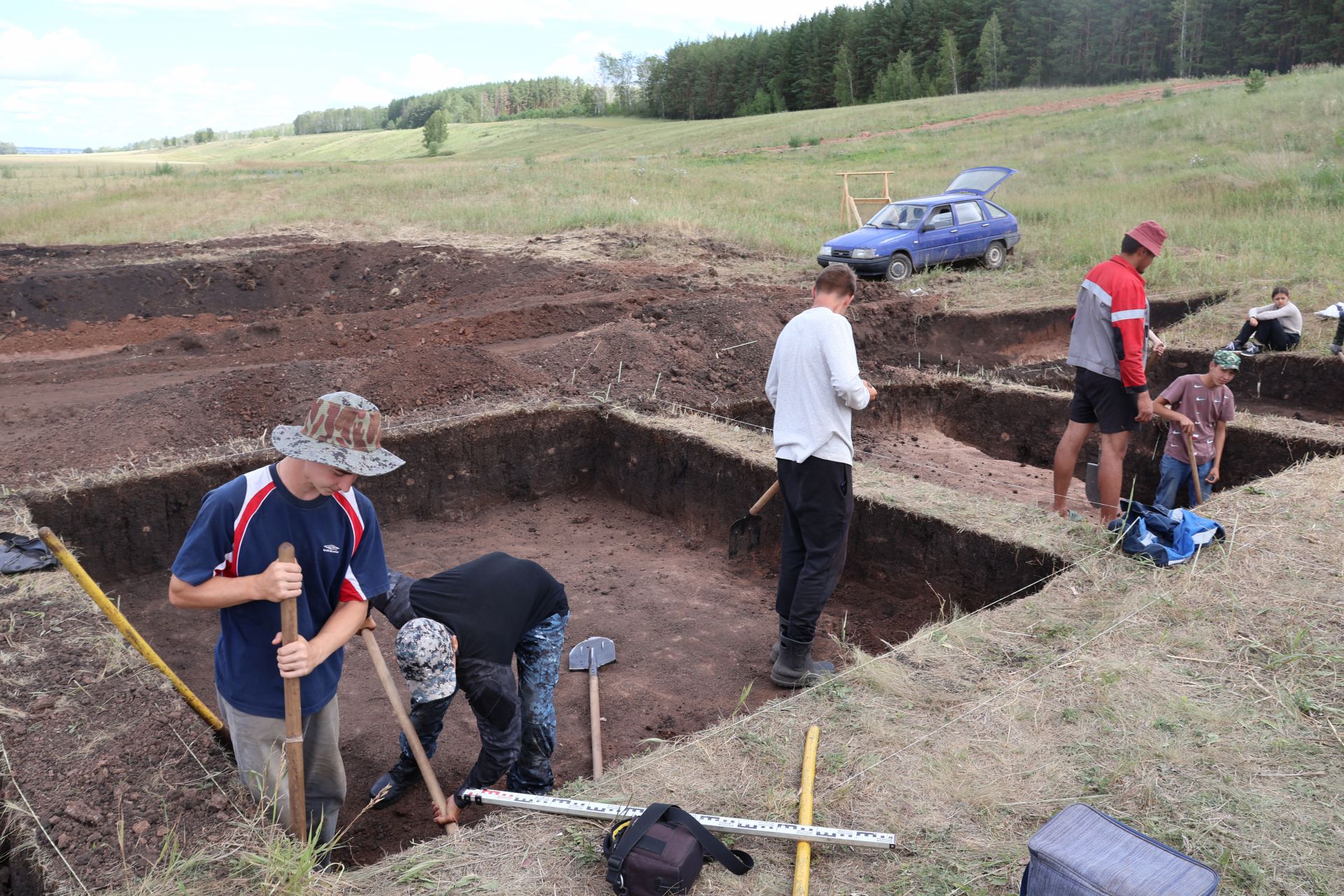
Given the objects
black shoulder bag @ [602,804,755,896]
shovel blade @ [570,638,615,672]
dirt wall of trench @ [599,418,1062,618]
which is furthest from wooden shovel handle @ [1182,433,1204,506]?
black shoulder bag @ [602,804,755,896]

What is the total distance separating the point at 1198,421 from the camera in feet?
21.7

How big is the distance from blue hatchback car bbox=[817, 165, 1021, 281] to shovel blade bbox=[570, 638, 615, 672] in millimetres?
10738

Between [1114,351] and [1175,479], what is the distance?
1.40m

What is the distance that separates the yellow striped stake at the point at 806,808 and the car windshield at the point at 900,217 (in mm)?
13513

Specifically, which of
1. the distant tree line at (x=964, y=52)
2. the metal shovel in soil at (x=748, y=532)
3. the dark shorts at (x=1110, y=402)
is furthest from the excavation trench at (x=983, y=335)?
the distant tree line at (x=964, y=52)

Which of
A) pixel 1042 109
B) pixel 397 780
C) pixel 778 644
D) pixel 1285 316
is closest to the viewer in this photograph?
pixel 397 780

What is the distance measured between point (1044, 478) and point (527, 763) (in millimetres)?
6026

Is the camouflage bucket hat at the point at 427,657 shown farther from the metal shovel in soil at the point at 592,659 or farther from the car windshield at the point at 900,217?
the car windshield at the point at 900,217

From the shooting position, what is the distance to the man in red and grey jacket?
5.81 meters

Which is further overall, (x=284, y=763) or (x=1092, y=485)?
(x=1092, y=485)

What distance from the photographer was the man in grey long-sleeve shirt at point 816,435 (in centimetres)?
448

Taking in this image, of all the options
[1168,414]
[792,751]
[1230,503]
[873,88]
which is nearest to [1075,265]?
[1168,414]

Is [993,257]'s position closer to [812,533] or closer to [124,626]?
[812,533]

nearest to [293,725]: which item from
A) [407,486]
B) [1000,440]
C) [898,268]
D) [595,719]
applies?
[595,719]
